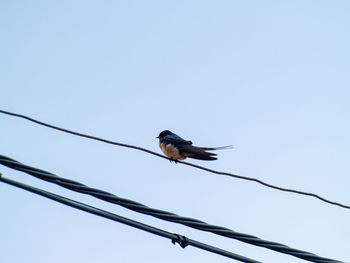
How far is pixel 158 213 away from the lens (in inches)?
112

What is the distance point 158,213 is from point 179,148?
458cm

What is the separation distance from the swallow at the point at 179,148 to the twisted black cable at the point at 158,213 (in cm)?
334

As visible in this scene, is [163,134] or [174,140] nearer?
[174,140]

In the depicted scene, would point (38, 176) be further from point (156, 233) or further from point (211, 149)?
point (211, 149)

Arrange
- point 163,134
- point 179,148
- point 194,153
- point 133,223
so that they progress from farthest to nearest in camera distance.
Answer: point 163,134 → point 179,148 → point 194,153 → point 133,223

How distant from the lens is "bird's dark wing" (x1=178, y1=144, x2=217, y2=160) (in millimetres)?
6422

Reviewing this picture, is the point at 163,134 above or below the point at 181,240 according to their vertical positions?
above

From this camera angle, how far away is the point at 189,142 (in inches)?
295

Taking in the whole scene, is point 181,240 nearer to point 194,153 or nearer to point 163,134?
point 194,153

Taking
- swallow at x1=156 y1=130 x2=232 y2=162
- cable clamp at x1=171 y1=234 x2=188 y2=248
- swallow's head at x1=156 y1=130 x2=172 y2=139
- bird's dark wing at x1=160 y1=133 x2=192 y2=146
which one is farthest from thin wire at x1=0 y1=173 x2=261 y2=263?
swallow's head at x1=156 y1=130 x2=172 y2=139

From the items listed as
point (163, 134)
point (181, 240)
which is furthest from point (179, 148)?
point (181, 240)

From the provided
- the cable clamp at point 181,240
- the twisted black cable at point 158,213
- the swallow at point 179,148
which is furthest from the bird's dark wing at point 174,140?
the twisted black cable at point 158,213

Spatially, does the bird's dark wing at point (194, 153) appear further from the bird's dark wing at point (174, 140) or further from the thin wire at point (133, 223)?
the thin wire at point (133, 223)

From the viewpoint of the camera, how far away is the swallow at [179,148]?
6555 mm
